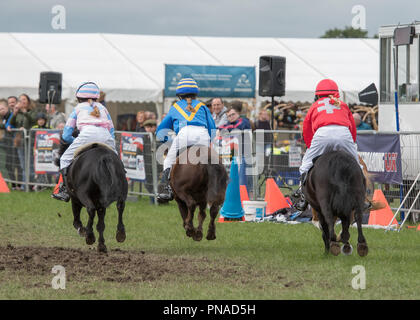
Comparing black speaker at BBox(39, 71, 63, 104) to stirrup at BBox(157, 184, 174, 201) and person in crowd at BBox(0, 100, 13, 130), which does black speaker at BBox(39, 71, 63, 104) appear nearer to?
person in crowd at BBox(0, 100, 13, 130)

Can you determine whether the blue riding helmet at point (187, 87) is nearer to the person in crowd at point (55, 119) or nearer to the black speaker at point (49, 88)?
the person in crowd at point (55, 119)

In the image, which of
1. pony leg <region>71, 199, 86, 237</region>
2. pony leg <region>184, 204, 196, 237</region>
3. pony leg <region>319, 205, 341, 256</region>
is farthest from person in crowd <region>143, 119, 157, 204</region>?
pony leg <region>319, 205, 341, 256</region>

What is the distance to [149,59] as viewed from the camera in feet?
105

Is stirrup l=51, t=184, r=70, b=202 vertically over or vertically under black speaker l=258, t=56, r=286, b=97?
under

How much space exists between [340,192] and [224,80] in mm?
20766

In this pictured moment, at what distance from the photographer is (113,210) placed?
17.5m

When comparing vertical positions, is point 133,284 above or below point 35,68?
below

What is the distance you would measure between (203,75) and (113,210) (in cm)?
1358

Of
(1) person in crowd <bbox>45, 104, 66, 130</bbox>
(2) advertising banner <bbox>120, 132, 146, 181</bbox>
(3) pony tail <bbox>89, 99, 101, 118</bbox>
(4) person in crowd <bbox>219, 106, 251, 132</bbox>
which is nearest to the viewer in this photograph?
(3) pony tail <bbox>89, 99, 101, 118</bbox>

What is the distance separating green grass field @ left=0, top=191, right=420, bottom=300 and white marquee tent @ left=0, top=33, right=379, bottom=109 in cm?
1431

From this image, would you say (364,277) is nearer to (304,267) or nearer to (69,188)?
(304,267)

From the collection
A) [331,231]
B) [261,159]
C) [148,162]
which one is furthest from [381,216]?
[148,162]

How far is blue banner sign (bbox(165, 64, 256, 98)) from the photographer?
3034cm
